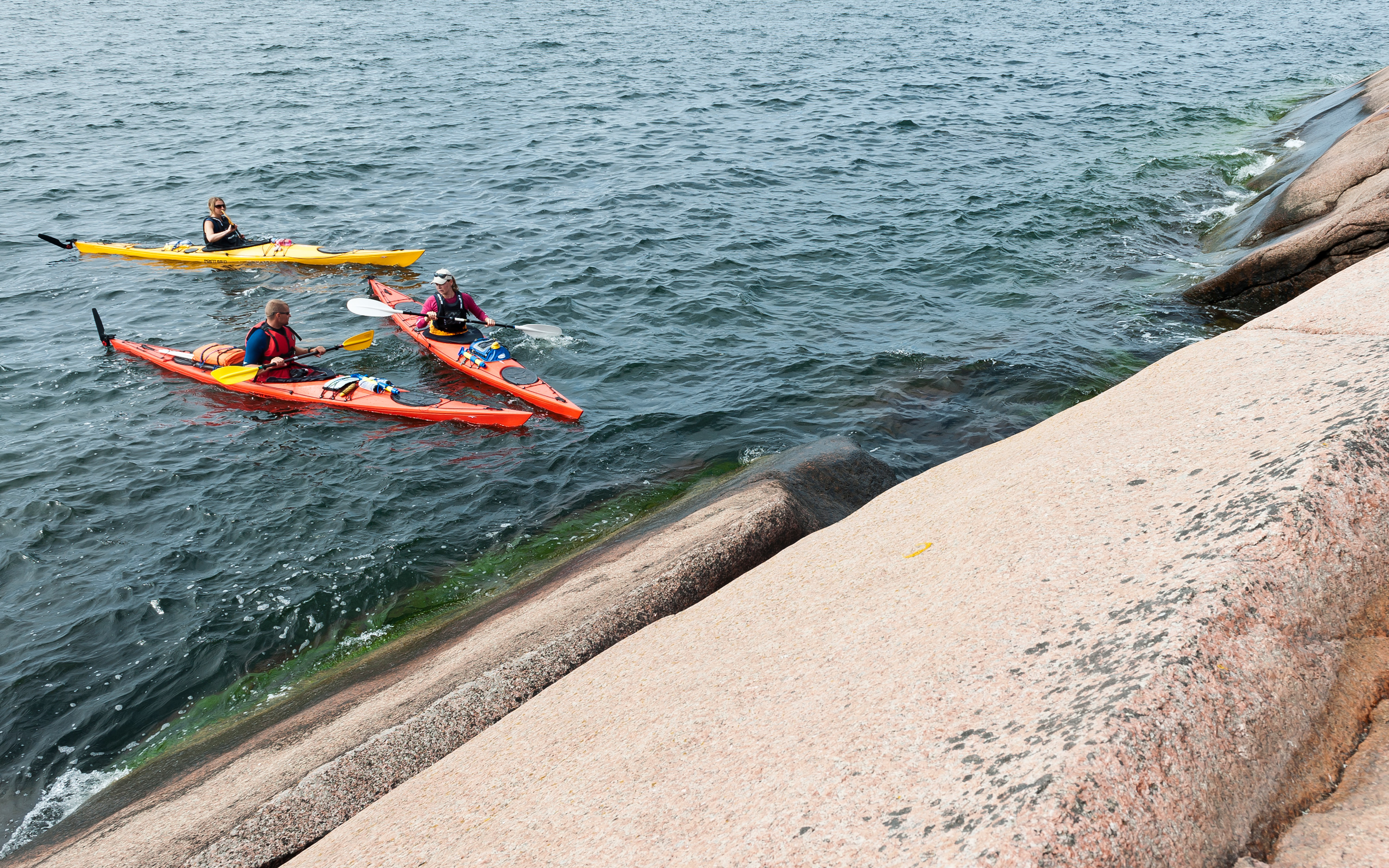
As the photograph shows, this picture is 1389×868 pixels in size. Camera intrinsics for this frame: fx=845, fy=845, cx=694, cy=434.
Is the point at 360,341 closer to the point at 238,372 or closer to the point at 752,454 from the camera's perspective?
the point at 238,372

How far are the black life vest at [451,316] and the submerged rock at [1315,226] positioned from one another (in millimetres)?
10587

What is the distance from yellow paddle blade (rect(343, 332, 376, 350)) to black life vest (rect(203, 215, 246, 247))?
17.3 feet

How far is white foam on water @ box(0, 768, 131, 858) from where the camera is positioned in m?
5.74

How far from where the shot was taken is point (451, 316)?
12312 mm

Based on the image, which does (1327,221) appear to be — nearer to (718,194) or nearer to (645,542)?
(645,542)

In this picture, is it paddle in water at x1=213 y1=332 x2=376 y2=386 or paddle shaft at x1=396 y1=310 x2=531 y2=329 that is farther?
paddle shaft at x1=396 y1=310 x2=531 y2=329

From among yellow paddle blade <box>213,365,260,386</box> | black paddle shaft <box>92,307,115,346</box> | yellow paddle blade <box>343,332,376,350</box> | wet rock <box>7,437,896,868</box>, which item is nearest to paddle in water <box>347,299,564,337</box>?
yellow paddle blade <box>343,332,376,350</box>

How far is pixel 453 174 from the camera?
20.2m

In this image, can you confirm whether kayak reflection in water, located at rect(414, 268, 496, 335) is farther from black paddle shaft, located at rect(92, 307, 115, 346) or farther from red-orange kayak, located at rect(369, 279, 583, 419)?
black paddle shaft, located at rect(92, 307, 115, 346)

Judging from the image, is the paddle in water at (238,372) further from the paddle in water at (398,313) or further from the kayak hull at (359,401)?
the paddle in water at (398,313)

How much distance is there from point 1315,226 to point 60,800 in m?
14.1

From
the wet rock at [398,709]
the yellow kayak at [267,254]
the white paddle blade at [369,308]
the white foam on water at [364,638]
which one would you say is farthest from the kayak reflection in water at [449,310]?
the wet rock at [398,709]

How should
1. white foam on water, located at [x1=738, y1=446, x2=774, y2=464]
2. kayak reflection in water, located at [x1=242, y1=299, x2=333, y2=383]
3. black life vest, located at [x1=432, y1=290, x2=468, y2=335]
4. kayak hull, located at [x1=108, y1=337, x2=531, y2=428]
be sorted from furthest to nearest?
black life vest, located at [x1=432, y1=290, x2=468, y2=335], kayak reflection in water, located at [x1=242, y1=299, x2=333, y2=383], kayak hull, located at [x1=108, y1=337, x2=531, y2=428], white foam on water, located at [x1=738, y1=446, x2=774, y2=464]

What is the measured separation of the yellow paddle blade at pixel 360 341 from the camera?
12234 millimetres
